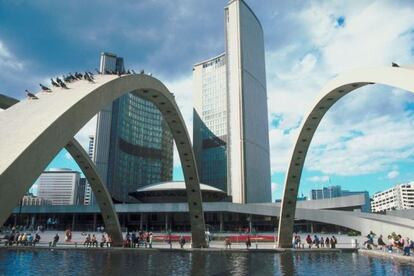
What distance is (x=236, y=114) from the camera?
116m

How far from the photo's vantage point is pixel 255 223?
287 feet

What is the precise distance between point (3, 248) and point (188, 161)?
1744 centimetres

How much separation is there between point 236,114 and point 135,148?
38200 millimetres

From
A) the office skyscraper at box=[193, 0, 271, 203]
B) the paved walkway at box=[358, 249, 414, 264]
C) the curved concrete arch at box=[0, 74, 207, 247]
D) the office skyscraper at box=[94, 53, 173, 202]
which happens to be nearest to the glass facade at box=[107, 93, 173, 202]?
the office skyscraper at box=[94, 53, 173, 202]

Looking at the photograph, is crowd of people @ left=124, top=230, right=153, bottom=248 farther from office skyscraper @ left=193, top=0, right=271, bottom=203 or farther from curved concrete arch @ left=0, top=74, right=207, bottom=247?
office skyscraper @ left=193, top=0, right=271, bottom=203

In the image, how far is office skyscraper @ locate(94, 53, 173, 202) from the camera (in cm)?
11838

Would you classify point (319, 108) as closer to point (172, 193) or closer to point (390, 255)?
point (390, 255)

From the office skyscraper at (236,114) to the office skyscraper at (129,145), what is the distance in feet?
52.1

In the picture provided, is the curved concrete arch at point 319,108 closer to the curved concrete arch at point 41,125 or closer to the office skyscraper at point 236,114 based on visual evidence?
the curved concrete arch at point 41,125

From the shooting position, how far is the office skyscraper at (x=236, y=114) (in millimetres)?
113750

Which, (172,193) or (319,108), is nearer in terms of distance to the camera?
(319,108)

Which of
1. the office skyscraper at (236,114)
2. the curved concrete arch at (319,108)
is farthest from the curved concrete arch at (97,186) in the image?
the office skyscraper at (236,114)

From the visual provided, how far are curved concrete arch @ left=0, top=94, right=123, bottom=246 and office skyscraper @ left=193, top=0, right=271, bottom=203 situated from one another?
252 feet

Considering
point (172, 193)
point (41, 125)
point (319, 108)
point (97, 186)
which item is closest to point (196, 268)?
point (41, 125)
